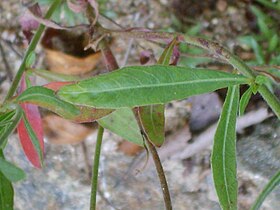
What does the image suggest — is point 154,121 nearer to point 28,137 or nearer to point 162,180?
point 162,180

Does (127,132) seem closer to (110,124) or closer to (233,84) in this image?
(110,124)

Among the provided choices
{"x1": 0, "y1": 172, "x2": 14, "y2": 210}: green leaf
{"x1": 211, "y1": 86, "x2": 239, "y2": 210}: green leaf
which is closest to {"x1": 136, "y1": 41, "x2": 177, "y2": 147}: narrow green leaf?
{"x1": 211, "y1": 86, "x2": 239, "y2": 210}: green leaf

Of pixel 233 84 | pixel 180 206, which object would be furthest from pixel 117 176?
pixel 233 84

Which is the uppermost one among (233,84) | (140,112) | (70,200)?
(70,200)

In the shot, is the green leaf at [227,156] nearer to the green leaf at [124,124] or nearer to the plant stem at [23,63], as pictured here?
the green leaf at [124,124]

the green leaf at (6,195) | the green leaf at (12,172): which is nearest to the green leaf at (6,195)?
the green leaf at (6,195)

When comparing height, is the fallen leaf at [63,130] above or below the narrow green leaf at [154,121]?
above

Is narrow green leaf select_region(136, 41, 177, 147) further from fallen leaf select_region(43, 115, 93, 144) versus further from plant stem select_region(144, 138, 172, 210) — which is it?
fallen leaf select_region(43, 115, 93, 144)
